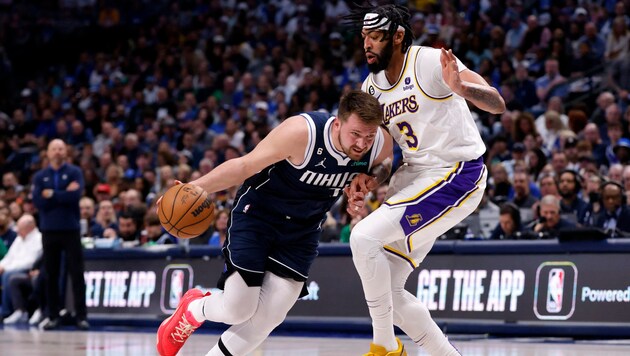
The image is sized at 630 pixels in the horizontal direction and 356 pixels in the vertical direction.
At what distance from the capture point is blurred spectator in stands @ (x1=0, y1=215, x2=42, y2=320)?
1403cm

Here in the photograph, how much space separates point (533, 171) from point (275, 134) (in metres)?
7.81

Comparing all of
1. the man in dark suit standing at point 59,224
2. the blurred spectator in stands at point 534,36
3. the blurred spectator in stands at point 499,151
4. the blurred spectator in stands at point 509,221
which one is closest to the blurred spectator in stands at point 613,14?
the blurred spectator in stands at point 534,36

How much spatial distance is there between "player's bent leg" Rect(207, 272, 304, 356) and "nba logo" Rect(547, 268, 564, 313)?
4390 millimetres

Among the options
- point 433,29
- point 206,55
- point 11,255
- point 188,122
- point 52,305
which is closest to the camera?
point 52,305

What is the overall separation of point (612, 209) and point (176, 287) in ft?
16.9

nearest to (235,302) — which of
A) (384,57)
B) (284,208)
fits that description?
(284,208)

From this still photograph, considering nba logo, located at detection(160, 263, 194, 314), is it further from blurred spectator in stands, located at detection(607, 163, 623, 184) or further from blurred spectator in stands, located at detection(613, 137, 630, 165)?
blurred spectator in stands, located at detection(613, 137, 630, 165)

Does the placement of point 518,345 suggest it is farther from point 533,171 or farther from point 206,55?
point 206,55

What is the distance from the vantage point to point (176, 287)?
40.5 feet

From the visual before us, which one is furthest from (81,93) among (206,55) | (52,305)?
(52,305)

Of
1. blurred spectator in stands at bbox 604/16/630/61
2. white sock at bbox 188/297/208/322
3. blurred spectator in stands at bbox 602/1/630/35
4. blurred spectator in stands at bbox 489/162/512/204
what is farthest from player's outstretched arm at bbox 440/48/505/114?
blurred spectator in stands at bbox 602/1/630/35

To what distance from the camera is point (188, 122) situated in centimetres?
1875

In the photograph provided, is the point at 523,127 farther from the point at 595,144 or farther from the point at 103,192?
the point at 103,192

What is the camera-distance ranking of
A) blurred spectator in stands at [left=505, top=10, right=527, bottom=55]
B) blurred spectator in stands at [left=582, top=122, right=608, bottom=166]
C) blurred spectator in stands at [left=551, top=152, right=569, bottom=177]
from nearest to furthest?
blurred spectator in stands at [left=551, top=152, right=569, bottom=177] → blurred spectator in stands at [left=582, top=122, right=608, bottom=166] → blurred spectator in stands at [left=505, top=10, right=527, bottom=55]
